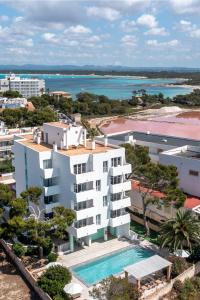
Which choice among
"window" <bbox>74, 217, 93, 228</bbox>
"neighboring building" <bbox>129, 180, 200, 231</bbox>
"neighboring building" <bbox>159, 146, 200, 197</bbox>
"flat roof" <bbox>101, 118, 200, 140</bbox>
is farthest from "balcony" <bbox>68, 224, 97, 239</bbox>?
"flat roof" <bbox>101, 118, 200, 140</bbox>

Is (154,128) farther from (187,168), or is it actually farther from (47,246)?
(47,246)

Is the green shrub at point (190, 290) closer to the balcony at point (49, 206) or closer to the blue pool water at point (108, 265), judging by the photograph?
the blue pool water at point (108, 265)

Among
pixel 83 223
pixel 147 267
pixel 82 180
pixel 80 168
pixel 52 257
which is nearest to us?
pixel 147 267

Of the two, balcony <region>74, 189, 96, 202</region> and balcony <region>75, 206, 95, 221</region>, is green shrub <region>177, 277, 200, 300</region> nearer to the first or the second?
balcony <region>75, 206, 95, 221</region>

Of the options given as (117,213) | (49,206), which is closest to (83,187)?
(49,206)

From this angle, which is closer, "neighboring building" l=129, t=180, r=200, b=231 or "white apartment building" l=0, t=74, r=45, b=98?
"neighboring building" l=129, t=180, r=200, b=231

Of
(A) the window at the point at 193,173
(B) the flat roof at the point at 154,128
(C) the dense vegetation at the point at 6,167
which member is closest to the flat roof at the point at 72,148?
(A) the window at the point at 193,173

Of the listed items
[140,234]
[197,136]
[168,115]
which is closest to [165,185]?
[140,234]
